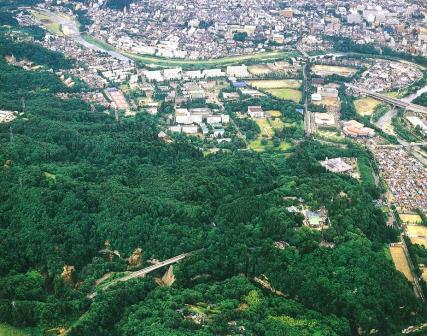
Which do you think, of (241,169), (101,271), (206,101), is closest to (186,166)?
(241,169)

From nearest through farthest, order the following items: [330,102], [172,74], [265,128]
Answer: [265,128]
[330,102]
[172,74]

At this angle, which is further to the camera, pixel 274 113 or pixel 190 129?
pixel 274 113

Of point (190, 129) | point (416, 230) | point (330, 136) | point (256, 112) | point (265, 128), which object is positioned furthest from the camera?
point (256, 112)

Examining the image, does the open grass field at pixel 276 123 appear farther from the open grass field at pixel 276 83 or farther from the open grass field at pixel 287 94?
the open grass field at pixel 276 83

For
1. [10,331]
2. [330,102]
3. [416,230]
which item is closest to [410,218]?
[416,230]

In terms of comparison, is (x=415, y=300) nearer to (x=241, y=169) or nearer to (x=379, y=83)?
(x=241, y=169)

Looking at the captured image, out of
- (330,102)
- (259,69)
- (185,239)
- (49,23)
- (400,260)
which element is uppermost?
(185,239)

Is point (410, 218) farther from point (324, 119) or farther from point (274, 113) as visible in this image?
point (274, 113)

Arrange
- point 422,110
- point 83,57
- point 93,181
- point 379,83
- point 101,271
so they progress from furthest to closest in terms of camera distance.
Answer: point 83,57
point 379,83
point 422,110
point 93,181
point 101,271
